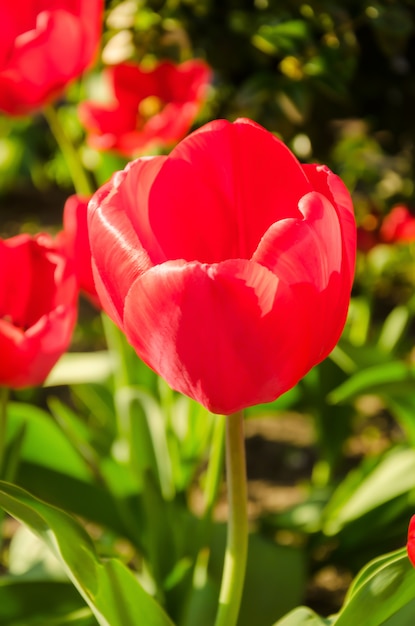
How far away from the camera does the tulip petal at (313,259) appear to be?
18.9 inches

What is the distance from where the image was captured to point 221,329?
0.48m

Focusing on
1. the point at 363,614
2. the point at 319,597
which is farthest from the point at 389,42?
the point at 319,597

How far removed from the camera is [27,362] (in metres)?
0.67

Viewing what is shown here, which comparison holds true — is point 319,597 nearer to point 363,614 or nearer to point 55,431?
point 55,431

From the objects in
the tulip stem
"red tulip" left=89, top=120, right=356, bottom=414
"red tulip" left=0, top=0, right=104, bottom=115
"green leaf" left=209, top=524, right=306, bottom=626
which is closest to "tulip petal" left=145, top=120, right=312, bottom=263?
"red tulip" left=89, top=120, right=356, bottom=414

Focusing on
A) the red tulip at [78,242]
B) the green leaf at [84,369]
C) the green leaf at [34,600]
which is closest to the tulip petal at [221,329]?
the red tulip at [78,242]

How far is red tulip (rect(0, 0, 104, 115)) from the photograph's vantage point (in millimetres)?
853

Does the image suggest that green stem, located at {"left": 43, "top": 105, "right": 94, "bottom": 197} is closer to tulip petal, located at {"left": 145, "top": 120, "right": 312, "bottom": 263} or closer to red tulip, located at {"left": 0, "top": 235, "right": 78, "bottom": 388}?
red tulip, located at {"left": 0, "top": 235, "right": 78, "bottom": 388}

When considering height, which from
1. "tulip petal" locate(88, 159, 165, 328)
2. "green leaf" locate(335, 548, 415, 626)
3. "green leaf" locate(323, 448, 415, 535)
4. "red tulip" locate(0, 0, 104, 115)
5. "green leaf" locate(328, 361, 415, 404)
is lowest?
"green leaf" locate(323, 448, 415, 535)

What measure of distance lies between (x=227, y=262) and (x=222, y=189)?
10cm

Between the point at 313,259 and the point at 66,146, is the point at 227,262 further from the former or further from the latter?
the point at 66,146

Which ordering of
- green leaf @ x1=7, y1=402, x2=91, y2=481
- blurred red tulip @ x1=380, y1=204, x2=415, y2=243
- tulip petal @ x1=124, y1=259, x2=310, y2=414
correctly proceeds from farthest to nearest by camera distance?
blurred red tulip @ x1=380, y1=204, x2=415, y2=243 < green leaf @ x1=7, y1=402, x2=91, y2=481 < tulip petal @ x1=124, y1=259, x2=310, y2=414

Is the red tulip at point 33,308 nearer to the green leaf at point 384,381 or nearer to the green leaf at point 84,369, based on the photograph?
the green leaf at point 384,381

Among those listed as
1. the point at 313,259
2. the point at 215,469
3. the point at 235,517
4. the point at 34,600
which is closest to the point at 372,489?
the point at 215,469
